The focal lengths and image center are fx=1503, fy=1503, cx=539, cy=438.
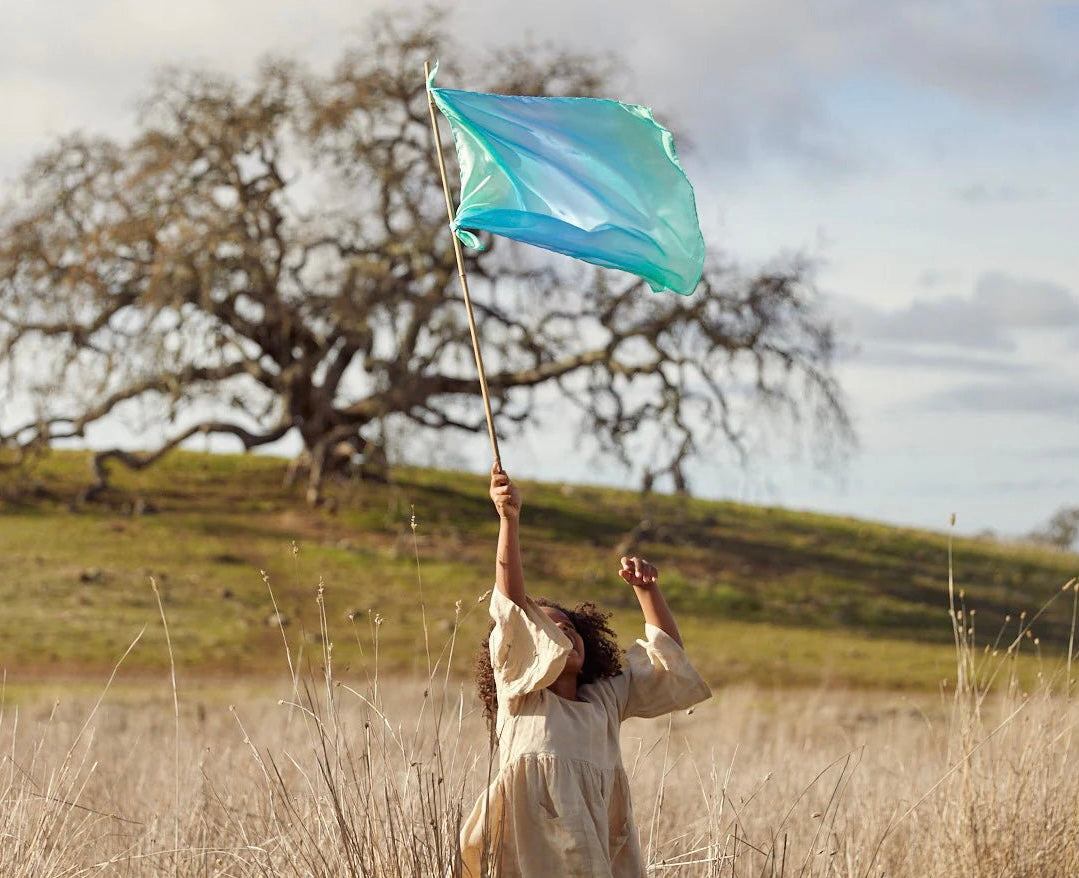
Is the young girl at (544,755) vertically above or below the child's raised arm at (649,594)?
below

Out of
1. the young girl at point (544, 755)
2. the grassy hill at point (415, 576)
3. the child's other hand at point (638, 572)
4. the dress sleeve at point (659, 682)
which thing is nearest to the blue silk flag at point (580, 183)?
the child's other hand at point (638, 572)

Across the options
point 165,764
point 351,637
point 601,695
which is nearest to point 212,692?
point 351,637

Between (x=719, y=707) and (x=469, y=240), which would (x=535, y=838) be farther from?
(x=719, y=707)

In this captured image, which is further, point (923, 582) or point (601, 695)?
point (923, 582)

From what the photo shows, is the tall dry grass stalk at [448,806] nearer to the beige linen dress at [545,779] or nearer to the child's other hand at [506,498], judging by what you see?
the beige linen dress at [545,779]

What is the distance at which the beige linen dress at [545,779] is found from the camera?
4.83 meters

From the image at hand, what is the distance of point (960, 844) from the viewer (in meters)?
6.64

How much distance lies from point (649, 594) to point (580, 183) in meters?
1.87

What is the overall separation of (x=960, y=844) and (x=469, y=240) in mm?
3411

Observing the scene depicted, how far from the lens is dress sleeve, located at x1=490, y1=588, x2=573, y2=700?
16.0ft

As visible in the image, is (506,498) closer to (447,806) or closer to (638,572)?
(638,572)

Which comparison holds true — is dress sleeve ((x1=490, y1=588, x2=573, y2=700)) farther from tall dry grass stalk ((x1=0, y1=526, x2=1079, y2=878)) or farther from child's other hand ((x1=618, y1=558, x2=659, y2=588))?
child's other hand ((x1=618, y1=558, x2=659, y2=588))

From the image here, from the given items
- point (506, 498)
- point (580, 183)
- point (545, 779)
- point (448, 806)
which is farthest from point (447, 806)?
point (580, 183)

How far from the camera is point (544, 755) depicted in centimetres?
491
